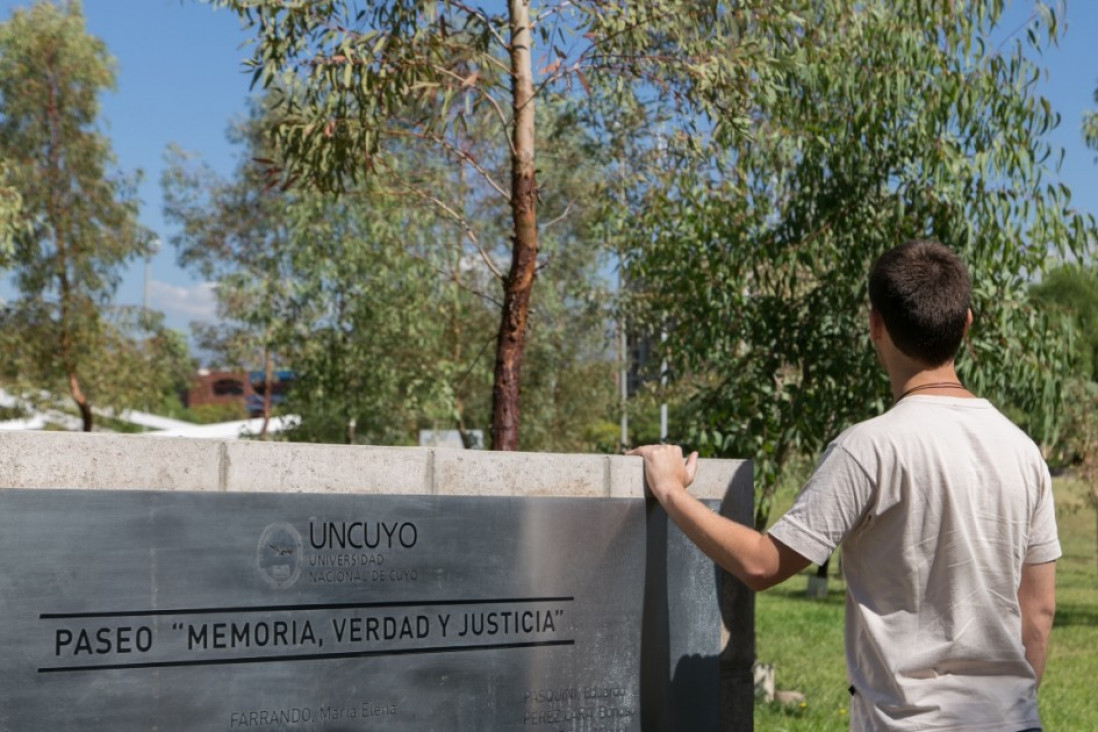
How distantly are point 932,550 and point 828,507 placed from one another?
0.73 feet

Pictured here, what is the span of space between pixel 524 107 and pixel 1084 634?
449 inches

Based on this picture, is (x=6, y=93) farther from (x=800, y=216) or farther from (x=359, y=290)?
(x=800, y=216)

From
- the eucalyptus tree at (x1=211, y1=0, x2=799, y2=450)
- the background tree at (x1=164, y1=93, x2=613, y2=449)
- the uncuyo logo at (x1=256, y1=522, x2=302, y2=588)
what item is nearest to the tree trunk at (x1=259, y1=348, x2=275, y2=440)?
the background tree at (x1=164, y1=93, x2=613, y2=449)

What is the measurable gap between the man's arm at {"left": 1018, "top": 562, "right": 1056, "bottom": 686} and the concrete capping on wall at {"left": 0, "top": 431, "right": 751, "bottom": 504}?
1.19m

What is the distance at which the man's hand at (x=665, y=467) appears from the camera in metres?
3.59

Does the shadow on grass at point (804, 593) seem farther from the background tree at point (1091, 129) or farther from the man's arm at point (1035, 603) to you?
the man's arm at point (1035, 603)

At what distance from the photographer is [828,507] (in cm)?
275

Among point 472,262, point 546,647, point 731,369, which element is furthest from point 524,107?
point 472,262

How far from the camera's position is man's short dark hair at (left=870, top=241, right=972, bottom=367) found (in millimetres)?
2775

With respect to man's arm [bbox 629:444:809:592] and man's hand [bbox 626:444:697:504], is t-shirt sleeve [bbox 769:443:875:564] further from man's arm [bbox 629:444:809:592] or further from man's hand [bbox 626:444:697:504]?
man's hand [bbox 626:444:697:504]

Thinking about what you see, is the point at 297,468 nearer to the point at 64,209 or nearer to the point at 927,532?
the point at 927,532

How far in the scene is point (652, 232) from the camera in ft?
28.4

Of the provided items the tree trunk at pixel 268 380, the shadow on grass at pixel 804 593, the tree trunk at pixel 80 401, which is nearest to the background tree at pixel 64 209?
the tree trunk at pixel 80 401

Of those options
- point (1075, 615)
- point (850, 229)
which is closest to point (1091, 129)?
point (1075, 615)
